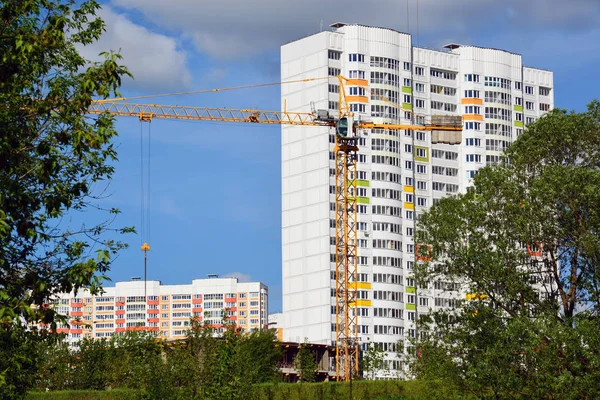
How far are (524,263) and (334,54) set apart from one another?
456 ft

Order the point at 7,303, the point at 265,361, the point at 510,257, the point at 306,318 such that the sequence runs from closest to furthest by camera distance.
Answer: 1. the point at 7,303
2. the point at 510,257
3. the point at 265,361
4. the point at 306,318

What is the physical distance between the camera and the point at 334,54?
195m

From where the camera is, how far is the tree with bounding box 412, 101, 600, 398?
54.9 meters

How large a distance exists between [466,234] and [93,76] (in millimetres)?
41549

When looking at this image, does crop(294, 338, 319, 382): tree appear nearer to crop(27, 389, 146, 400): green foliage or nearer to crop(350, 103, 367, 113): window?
crop(27, 389, 146, 400): green foliage

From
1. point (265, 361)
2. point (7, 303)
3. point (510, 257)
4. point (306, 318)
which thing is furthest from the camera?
point (306, 318)

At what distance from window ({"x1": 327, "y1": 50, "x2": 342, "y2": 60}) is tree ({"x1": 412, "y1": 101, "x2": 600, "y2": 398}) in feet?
437

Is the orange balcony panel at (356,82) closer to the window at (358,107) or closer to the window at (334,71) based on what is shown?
the window at (334,71)

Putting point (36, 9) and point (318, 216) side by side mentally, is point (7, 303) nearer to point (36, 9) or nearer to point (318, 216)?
point (36, 9)

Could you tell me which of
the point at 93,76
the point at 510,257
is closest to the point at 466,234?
the point at 510,257

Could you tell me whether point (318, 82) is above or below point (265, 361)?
above

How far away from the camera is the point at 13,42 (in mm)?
22484

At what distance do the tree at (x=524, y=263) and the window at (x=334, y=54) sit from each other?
437ft

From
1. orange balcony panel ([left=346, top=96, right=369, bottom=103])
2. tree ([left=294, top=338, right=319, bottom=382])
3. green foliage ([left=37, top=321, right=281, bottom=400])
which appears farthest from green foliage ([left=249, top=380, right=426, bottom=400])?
orange balcony panel ([left=346, top=96, right=369, bottom=103])
